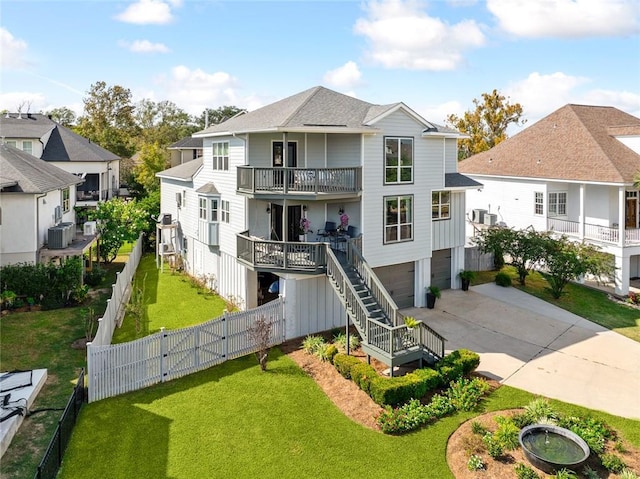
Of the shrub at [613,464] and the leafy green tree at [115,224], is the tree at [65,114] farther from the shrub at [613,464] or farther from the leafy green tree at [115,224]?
the shrub at [613,464]

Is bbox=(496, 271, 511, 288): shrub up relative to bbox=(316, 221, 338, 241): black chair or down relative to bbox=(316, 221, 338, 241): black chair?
down

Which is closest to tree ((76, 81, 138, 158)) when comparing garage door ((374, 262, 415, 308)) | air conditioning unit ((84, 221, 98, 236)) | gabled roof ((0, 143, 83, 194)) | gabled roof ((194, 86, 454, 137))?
gabled roof ((0, 143, 83, 194))

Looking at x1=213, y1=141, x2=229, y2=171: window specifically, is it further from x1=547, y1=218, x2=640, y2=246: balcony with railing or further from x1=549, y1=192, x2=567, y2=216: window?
x1=549, y1=192, x2=567, y2=216: window

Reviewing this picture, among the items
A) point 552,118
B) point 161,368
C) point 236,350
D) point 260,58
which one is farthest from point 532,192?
point 161,368

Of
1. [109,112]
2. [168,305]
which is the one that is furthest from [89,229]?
[109,112]

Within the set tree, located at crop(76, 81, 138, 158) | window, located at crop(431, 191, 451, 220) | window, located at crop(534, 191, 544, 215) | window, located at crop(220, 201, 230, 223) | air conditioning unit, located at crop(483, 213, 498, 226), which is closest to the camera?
window, located at crop(220, 201, 230, 223)

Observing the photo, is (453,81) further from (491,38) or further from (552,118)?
(552,118)

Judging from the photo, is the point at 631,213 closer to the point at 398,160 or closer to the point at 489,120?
the point at 398,160
